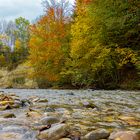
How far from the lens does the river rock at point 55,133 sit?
561 cm

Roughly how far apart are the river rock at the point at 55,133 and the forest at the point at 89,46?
1565 centimetres

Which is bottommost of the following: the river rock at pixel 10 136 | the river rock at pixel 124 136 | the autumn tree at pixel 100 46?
the river rock at pixel 10 136

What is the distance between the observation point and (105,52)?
23.7 m

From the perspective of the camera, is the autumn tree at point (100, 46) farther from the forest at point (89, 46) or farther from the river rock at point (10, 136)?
the river rock at point (10, 136)

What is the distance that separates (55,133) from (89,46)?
19699 mm

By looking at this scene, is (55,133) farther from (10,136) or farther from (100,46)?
(100,46)

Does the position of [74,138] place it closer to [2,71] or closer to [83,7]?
[83,7]

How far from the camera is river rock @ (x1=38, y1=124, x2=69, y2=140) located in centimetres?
561

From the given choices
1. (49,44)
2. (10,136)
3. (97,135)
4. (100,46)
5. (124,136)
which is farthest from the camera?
(49,44)

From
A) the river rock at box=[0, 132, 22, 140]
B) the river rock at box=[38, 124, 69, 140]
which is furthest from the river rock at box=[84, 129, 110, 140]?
the river rock at box=[0, 132, 22, 140]

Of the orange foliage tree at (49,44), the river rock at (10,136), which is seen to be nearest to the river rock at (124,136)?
the river rock at (10,136)

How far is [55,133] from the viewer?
565 centimetres

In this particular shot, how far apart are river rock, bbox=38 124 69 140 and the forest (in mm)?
15652

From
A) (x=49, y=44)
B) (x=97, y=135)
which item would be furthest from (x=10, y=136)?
(x=49, y=44)
